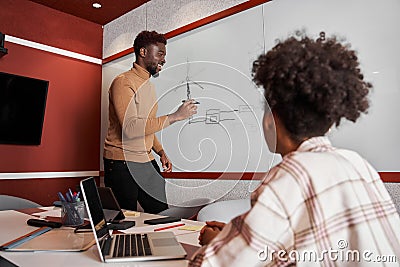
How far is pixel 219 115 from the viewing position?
6.72ft

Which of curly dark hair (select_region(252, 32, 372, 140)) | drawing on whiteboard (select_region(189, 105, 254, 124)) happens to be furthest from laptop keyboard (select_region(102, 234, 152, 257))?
drawing on whiteboard (select_region(189, 105, 254, 124))

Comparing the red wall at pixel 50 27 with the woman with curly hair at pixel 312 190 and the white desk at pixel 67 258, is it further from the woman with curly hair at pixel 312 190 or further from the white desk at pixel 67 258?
the woman with curly hair at pixel 312 190

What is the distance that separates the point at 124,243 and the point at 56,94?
2980mm

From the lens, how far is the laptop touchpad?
1.13 m

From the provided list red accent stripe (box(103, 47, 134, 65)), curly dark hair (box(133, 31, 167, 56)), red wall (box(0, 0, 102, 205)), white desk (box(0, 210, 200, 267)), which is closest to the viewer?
white desk (box(0, 210, 200, 267))

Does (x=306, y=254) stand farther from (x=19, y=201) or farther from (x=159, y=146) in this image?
(x=19, y=201)

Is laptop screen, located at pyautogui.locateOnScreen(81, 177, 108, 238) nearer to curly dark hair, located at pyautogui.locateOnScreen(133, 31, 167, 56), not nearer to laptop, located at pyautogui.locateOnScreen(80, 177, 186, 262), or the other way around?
laptop, located at pyautogui.locateOnScreen(80, 177, 186, 262)

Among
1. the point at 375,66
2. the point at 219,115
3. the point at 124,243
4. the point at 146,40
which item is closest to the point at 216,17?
the point at 146,40

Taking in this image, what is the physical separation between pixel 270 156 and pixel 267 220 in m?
1.51

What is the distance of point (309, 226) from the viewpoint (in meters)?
0.63

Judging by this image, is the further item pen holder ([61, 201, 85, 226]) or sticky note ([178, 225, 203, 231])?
pen holder ([61, 201, 85, 226])

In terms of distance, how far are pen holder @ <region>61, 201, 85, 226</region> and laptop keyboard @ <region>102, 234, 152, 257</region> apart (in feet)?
1.17

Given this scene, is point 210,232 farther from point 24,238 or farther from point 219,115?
point 219,115

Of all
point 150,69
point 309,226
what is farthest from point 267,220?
point 150,69
